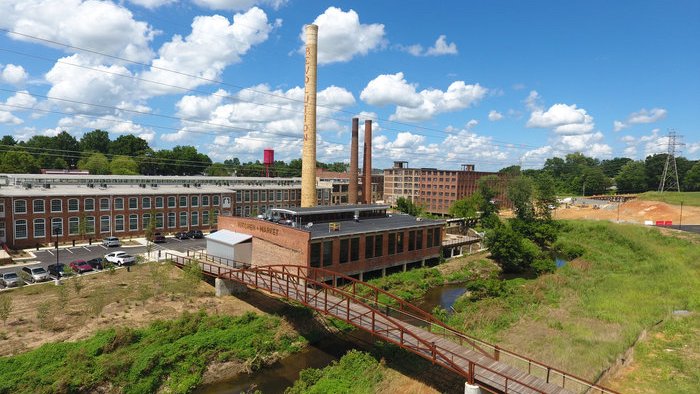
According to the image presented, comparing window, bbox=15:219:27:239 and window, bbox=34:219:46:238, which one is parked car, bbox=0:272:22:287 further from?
window, bbox=34:219:46:238

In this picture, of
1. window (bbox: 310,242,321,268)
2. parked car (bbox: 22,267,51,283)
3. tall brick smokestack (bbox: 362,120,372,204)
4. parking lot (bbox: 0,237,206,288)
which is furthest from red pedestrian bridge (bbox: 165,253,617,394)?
tall brick smokestack (bbox: 362,120,372,204)

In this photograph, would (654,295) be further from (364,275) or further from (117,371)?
(117,371)

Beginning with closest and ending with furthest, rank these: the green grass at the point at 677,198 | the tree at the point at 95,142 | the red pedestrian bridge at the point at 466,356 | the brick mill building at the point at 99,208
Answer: the red pedestrian bridge at the point at 466,356
the brick mill building at the point at 99,208
the green grass at the point at 677,198
the tree at the point at 95,142

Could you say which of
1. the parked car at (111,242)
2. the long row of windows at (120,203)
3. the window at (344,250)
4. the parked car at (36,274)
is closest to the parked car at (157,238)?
the parked car at (111,242)

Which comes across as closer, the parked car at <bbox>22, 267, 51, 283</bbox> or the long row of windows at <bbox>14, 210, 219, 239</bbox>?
the parked car at <bbox>22, 267, 51, 283</bbox>

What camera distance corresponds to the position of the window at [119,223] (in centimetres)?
5144

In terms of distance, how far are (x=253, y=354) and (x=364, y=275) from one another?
756 inches

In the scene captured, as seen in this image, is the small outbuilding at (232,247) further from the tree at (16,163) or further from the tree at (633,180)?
the tree at (633,180)

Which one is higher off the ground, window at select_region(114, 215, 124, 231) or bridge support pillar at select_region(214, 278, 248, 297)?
window at select_region(114, 215, 124, 231)

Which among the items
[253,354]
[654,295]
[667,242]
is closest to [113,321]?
[253,354]

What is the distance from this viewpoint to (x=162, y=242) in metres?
50.3

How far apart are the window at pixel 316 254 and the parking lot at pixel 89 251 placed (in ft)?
57.2

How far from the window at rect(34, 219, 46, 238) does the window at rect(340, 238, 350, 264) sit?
34.2 meters

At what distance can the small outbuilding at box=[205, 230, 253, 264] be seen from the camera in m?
40.4
